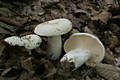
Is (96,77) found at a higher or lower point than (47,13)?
lower

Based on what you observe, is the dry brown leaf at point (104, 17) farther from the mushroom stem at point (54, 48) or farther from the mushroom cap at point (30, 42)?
the mushroom cap at point (30, 42)

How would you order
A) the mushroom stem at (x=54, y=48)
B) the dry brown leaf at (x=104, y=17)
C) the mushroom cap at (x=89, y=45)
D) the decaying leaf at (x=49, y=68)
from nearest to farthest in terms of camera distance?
the decaying leaf at (x=49, y=68) → the mushroom cap at (x=89, y=45) → the mushroom stem at (x=54, y=48) → the dry brown leaf at (x=104, y=17)

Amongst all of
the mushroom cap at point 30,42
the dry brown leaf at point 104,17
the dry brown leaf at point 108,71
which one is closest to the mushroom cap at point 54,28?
the mushroom cap at point 30,42

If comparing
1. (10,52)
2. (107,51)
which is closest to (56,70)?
(10,52)

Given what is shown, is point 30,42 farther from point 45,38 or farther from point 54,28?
point 45,38

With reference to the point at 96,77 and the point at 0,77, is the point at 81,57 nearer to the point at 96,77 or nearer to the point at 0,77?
the point at 96,77

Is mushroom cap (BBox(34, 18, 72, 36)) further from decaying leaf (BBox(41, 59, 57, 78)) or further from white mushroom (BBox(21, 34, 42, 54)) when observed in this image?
decaying leaf (BBox(41, 59, 57, 78))

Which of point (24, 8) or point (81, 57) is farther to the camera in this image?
point (24, 8)
